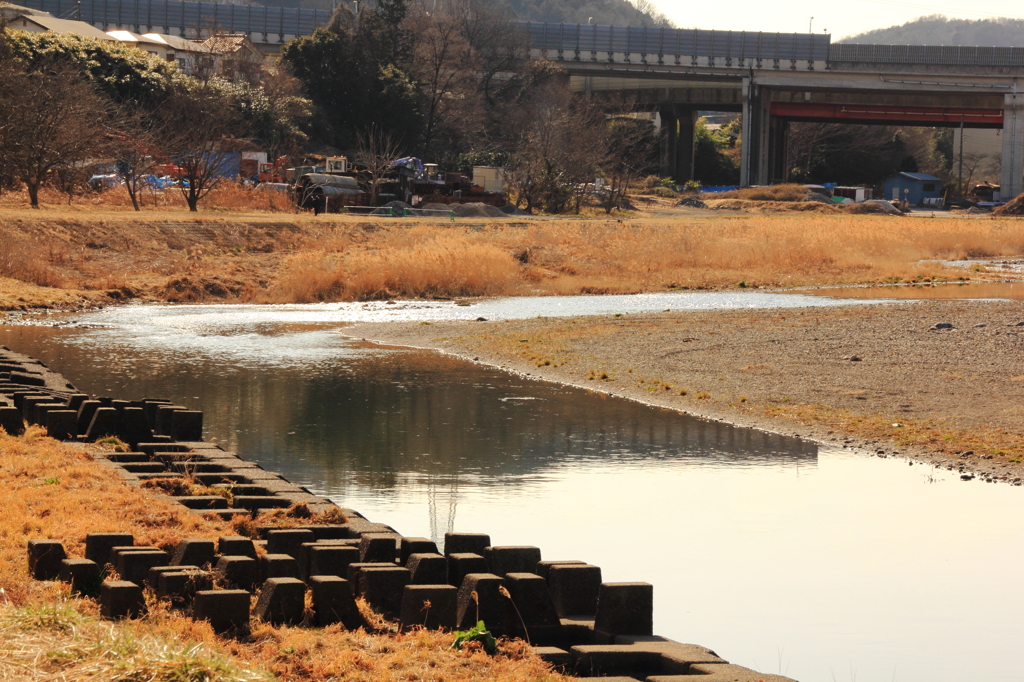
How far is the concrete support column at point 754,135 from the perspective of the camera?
94.0 metres

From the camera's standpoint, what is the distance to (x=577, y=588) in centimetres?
715

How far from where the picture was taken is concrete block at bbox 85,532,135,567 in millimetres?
7000

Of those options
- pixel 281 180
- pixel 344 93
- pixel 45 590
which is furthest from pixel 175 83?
pixel 45 590

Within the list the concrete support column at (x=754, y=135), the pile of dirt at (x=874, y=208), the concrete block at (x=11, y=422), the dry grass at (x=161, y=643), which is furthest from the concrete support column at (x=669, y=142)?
→ the dry grass at (x=161, y=643)

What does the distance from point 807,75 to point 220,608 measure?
9218 cm

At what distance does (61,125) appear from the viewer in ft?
130

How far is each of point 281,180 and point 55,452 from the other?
4950 centimetres

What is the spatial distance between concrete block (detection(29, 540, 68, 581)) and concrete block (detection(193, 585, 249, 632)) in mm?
1226

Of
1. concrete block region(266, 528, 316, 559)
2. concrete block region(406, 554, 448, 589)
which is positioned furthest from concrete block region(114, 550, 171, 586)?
concrete block region(406, 554, 448, 589)

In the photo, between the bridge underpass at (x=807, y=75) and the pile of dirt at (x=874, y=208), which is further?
the bridge underpass at (x=807, y=75)

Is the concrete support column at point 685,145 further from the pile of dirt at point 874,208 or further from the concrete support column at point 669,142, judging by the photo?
the pile of dirt at point 874,208

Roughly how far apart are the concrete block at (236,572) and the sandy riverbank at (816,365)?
28.0 feet

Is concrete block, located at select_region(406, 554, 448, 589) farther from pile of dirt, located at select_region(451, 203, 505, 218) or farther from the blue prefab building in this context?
the blue prefab building

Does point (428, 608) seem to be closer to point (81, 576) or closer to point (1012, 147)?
point (81, 576)
